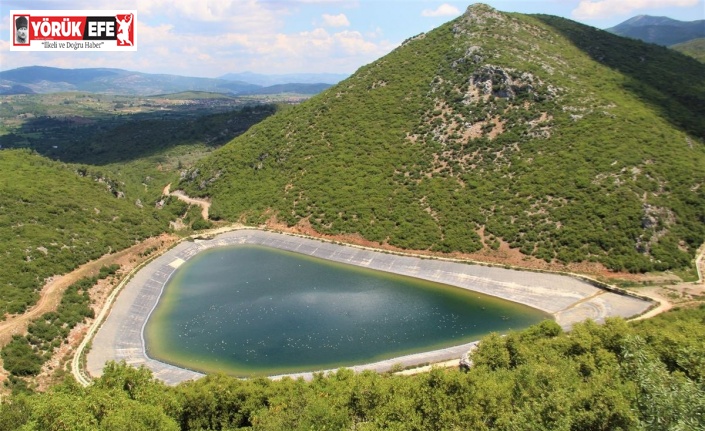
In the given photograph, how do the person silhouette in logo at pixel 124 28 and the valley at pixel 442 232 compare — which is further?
the person silhouette in logo at pixel 124 28

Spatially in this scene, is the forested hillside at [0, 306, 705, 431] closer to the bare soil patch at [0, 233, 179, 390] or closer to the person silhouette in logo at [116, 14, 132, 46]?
the bare soil patch at [0, 233, 179, 390]

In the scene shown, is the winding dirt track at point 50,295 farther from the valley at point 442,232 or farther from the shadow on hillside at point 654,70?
the shadow on hillside at point 654,70

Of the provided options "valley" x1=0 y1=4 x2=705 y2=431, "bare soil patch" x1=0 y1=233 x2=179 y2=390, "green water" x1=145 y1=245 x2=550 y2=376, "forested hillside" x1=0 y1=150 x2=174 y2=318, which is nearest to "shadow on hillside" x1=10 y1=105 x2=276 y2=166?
"valley" x1=0 y1=4 x2=705 y2=431

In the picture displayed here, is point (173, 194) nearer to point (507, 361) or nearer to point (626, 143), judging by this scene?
point (507, 361)

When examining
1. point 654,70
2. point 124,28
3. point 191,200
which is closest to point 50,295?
point 124,28

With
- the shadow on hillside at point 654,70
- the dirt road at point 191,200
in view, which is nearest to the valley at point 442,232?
the dirt road at point 191,200
